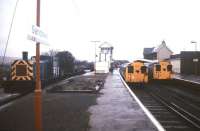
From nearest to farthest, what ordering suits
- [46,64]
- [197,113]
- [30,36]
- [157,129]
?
[30,36] → [157,129] → [197,113] → [46,64]

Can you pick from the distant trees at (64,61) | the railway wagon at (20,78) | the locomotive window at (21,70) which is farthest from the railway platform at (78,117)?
the distant trees at (64,61)

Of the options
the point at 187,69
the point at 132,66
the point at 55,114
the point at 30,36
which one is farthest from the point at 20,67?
the point at 187,69

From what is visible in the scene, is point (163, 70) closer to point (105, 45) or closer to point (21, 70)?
point (21, 70)

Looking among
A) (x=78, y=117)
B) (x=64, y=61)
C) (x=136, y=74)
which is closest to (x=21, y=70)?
(x=78, y=117)

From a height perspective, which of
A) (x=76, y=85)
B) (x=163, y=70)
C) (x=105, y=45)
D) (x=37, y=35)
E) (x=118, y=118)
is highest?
(x=105, y=45)

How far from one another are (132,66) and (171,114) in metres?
21.3

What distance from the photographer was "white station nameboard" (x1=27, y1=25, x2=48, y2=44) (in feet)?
24.5

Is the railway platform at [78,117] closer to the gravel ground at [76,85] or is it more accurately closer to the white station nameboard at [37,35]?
the white station nameboard at [37,35]

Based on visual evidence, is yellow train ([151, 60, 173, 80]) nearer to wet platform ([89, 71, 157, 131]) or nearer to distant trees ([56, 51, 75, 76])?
distant trees ([56, 51, 75, 76])

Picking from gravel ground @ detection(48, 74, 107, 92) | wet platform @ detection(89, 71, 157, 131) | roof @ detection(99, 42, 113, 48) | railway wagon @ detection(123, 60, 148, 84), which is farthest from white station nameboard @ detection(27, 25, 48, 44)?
roof @ detection(99, 42, 113, 48)

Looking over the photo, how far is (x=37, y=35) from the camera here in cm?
779

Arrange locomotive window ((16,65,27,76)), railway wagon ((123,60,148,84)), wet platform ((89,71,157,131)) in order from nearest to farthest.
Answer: wet platform ((89,71,157,131))
locomotive window ((16,65,27,76))
railway wagon ((123,60,148,84))

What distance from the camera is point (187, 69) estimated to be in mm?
73500

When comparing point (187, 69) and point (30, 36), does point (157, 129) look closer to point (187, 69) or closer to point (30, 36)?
point (30, 36)
